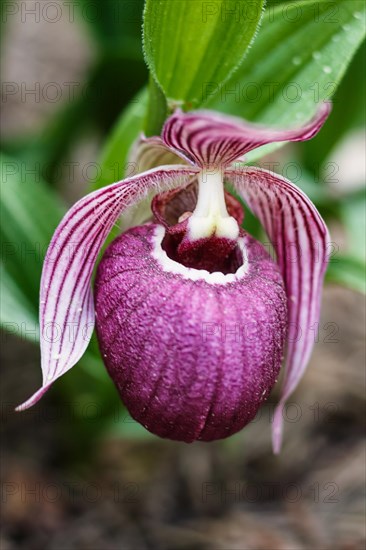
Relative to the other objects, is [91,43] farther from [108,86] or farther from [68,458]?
[68,458]

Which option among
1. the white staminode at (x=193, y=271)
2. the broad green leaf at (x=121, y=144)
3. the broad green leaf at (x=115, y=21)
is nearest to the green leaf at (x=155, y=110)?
the broad green leaf at (x=121, y=144)

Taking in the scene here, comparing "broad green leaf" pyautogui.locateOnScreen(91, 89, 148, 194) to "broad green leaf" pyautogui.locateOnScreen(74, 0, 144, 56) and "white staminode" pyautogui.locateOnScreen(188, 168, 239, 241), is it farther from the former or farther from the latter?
"broad green leaf" pyautogui.locateOnScreen(74, 0, 144, 56)

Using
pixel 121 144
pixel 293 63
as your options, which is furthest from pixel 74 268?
pixel 293 63

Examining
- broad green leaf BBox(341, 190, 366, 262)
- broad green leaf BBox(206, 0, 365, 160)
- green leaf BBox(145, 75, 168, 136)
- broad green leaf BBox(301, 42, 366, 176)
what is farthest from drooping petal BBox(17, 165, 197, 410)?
broad green leaf BBox(301, 42, 366, 176)

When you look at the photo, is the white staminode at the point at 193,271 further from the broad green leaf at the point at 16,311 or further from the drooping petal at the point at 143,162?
the broad green leaf at the point at 16,311

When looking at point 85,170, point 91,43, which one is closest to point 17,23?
point 85,170

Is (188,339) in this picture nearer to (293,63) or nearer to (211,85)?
(211,85)
